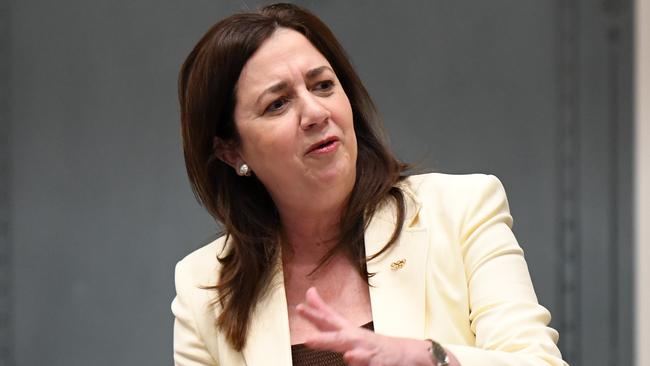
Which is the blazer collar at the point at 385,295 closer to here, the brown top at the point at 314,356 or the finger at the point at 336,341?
the brown top at the point at 314,356

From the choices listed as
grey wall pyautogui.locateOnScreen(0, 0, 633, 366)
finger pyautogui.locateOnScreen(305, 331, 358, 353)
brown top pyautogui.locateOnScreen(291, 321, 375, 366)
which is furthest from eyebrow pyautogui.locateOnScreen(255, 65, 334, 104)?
grey wall pyautogui.locateOnScreen(0, 0, 633, 366)

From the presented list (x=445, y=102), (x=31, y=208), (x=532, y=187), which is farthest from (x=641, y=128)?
(x=31, y=208)

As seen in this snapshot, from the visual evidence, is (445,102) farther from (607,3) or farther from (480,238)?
(480,238)

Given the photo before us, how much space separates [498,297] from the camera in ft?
6.36

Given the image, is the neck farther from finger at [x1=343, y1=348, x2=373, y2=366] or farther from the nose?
finger at [x1=343, y1=348, x2=373, y2=366]

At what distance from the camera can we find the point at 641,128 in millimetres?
3541

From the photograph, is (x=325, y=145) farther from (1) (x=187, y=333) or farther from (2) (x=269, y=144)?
(1) (x=187, y=333)

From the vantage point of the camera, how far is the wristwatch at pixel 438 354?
1698mm

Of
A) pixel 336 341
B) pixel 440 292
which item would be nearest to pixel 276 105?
pixel 440 292

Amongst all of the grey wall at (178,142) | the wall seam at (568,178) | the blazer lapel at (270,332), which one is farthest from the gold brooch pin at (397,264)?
the wall seam at (568,178)

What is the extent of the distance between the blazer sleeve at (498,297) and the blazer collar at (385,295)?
106 millimetres

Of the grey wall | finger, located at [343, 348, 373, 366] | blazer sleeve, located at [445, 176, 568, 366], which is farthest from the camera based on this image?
the grey wall

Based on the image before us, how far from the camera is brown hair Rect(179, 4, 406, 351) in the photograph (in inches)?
86.7

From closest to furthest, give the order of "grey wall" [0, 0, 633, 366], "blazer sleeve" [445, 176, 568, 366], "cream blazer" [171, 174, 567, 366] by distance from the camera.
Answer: "blazer sleeve" [445, 176, 568, 366]
"cream blazer" [171, 174, 567, 366]
"grey wall" [0, 0, 633, 366]
